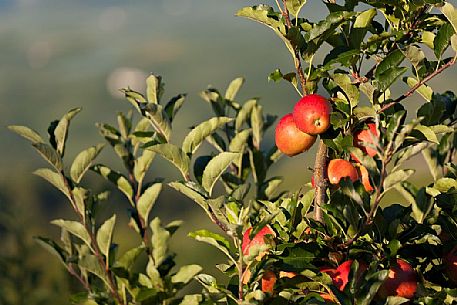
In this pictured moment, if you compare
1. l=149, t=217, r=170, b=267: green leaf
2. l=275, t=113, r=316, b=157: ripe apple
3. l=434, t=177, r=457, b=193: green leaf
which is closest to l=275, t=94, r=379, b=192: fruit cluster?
l=275, t=113, r=316, b=157: ripe apple

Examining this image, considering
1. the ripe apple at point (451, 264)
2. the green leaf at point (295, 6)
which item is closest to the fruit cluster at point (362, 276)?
the ripe apple at point (451, 264)

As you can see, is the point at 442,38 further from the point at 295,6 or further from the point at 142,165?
the point at 142,165

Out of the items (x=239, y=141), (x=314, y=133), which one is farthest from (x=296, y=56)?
(x=239, y=141)

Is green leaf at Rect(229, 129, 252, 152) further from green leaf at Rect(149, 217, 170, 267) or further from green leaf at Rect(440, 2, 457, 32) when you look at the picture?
green leaf at Rect(440, 2, 457, 32)

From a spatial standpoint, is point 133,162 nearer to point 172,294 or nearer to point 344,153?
point 172,294

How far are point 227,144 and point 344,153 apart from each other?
708 mm

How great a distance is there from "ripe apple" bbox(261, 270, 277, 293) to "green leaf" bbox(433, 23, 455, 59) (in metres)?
0.86

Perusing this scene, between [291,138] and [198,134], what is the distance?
1.13ft

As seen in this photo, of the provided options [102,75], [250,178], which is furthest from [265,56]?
[250,178]

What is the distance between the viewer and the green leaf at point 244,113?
2.80m

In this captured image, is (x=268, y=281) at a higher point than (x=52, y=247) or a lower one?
lower

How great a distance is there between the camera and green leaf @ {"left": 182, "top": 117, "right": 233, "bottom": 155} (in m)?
2.07

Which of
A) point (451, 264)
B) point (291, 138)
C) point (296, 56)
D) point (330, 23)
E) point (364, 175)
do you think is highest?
point (330, 23)

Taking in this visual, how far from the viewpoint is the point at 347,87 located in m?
2.00
